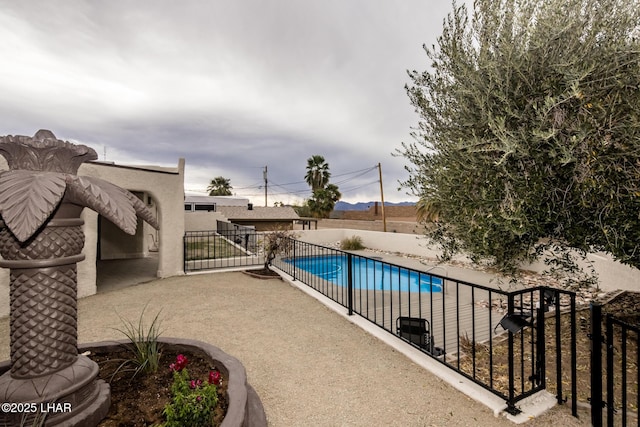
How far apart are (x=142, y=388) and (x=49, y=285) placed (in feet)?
3.89

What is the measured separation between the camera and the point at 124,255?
13.0 metres

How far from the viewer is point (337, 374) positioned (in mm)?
3422

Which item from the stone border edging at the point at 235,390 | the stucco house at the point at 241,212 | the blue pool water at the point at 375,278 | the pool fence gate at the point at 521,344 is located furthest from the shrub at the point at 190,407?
the stucco house at the point at 241,212

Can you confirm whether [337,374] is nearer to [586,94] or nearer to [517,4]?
[586,94]

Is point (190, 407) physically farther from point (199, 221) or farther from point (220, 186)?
point (220, 186)

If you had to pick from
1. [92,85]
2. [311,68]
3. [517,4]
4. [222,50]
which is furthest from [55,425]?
[311,68]

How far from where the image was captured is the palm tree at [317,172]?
38500 millimetres

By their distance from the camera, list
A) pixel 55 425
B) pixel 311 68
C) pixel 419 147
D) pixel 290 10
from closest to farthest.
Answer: pixel 55 425, pixel 419 147, pixel 290 10, pixel 311 68

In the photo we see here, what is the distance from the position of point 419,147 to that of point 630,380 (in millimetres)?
4026

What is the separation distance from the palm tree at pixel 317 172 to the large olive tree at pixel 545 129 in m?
34.2

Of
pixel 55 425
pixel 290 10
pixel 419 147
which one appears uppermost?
pixel 290 10

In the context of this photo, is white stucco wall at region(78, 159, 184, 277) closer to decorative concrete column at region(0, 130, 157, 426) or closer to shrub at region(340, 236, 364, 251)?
decorative concrete column at region(0, 130, 157, 426)

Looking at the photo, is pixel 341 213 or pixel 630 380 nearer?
pixel 630 380

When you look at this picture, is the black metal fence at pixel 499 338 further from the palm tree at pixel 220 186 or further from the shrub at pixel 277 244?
the palm tree at pixel 220 186
